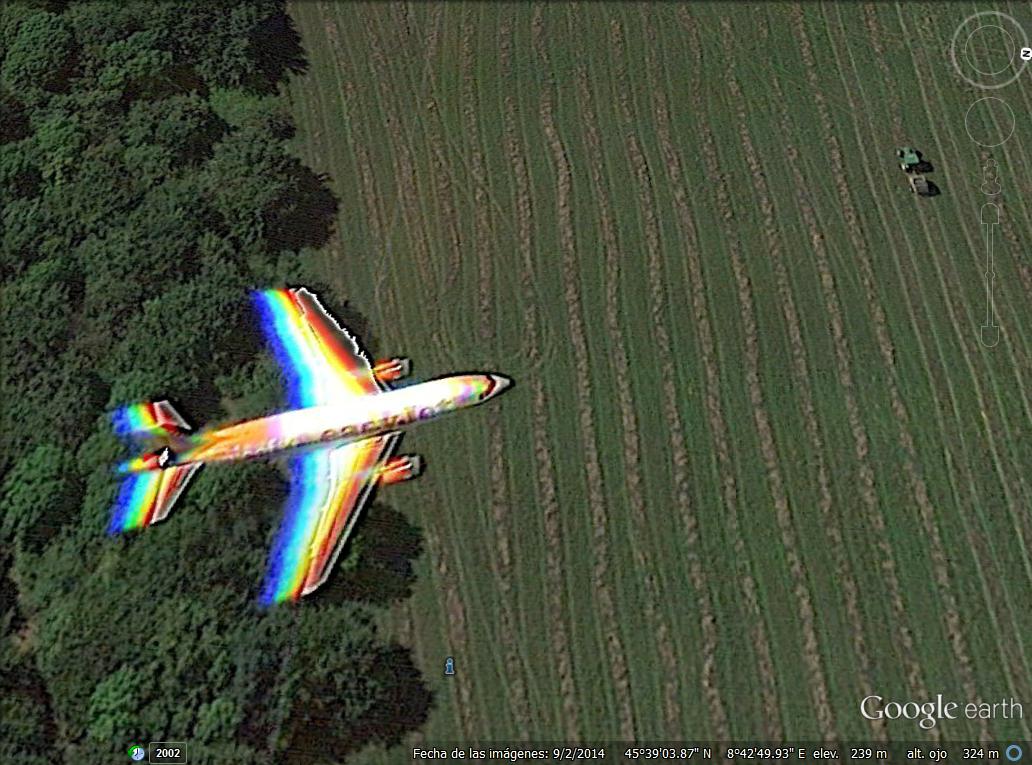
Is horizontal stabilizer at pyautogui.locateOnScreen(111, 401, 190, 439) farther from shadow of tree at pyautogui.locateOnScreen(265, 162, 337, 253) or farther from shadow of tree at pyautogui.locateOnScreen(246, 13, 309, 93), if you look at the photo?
shadow of tree at pyautogui.locateOnScreen(246, 13, 309, 93)

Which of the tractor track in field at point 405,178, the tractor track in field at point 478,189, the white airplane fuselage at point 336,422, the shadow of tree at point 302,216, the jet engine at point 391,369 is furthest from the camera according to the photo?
the shadow of tree at point 302,216

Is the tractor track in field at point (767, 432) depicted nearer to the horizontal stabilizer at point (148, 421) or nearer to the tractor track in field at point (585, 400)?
the tractor track in field at point (585, 400)

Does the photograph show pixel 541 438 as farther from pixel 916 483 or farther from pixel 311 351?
pixel 916 483

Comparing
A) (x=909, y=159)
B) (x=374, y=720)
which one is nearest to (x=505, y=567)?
(x=374, y=720)

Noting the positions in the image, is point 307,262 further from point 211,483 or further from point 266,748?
point 266,748

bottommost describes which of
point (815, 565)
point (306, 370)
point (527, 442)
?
point (815, 565)

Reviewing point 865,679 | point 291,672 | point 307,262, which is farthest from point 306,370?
point 865,679

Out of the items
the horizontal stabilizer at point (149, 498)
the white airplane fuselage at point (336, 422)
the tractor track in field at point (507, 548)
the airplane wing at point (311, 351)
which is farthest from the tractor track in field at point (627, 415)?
the horizontal stabilizer at point (149, 498)
